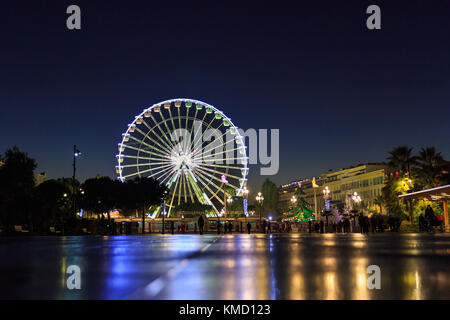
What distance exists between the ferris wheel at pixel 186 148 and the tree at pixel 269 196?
121 m

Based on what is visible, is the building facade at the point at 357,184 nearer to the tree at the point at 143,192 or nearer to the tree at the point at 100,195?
the tree at the point at 143,192

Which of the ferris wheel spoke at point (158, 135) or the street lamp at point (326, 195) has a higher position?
the ferris wheel spoke at point (158, 135)

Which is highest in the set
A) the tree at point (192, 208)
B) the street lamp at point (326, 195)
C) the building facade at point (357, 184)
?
the building facade at point (357, 184)

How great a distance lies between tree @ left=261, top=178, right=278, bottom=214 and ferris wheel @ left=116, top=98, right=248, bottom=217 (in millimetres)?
121289

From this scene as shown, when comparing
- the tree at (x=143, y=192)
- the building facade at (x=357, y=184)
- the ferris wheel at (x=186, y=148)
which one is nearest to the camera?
the ferris wheel at (x=186, y=148)

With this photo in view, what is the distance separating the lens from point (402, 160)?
2776 inches

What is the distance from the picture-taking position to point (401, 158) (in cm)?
7056

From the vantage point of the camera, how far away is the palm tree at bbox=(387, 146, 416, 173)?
70.1 meters

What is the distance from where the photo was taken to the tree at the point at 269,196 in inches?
7530

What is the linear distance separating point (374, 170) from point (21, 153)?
345ft

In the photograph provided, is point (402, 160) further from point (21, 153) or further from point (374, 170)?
point (374, 170)

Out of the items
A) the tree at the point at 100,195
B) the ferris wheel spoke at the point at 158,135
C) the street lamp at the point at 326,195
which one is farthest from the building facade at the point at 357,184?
the ferris wheel spoke at the point at 158,135

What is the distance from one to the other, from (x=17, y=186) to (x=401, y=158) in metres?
47.4
